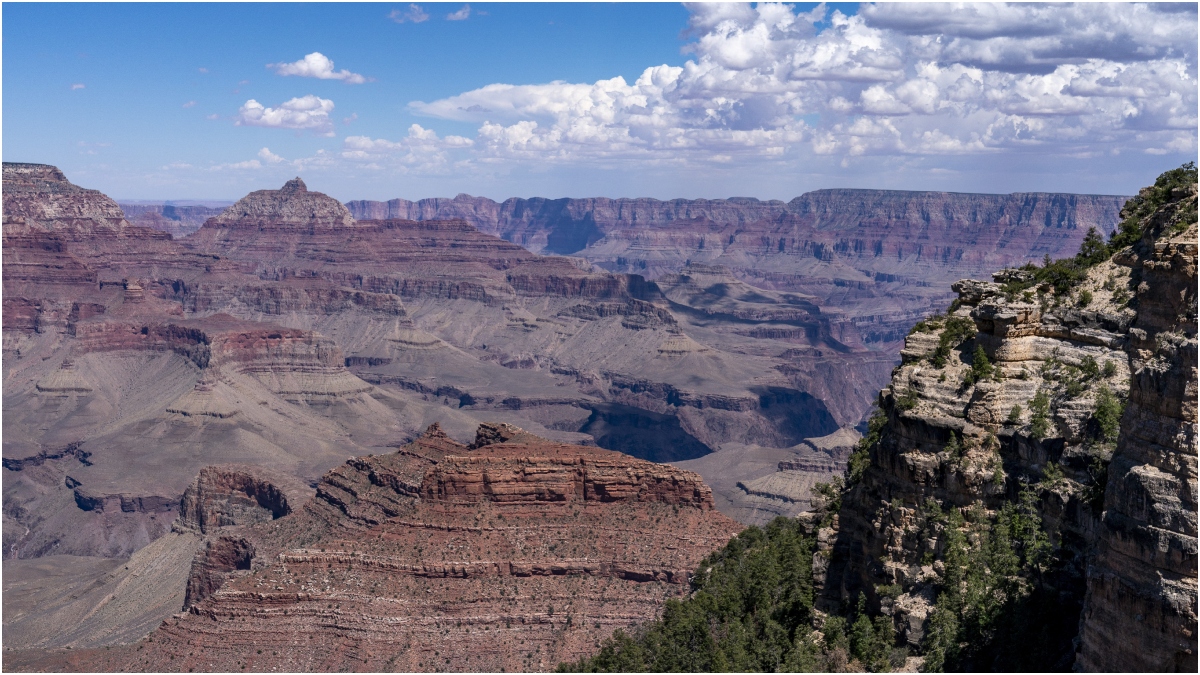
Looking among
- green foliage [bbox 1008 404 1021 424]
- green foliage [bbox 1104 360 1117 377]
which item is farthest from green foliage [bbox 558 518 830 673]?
green foliage [bbox 1104 360 1117 377]

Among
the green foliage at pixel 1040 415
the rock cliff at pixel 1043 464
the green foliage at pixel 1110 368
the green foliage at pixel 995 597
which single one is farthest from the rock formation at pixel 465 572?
the green foliage at pixel 1110 368

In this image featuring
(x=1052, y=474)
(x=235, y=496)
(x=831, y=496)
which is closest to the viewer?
(x=1052, y=474)

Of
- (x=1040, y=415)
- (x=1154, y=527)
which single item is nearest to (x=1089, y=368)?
(x=1040, y=415)

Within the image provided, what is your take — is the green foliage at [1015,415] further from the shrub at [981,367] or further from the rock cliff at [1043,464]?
the shrub at [981,367]

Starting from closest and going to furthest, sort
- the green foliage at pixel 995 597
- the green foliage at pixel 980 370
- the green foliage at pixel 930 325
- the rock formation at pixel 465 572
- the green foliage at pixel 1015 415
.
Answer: the green foliage at pixel 995 597 → the green foliage at pixel 1015 415 → the green foliage at pixel 980 370 → the green foliage at pixel 930 325 → the rock formation at pixel 465 572

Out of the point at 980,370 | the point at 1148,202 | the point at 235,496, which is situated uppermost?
the point at 1148,202

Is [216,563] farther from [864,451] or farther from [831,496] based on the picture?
[864,451]
